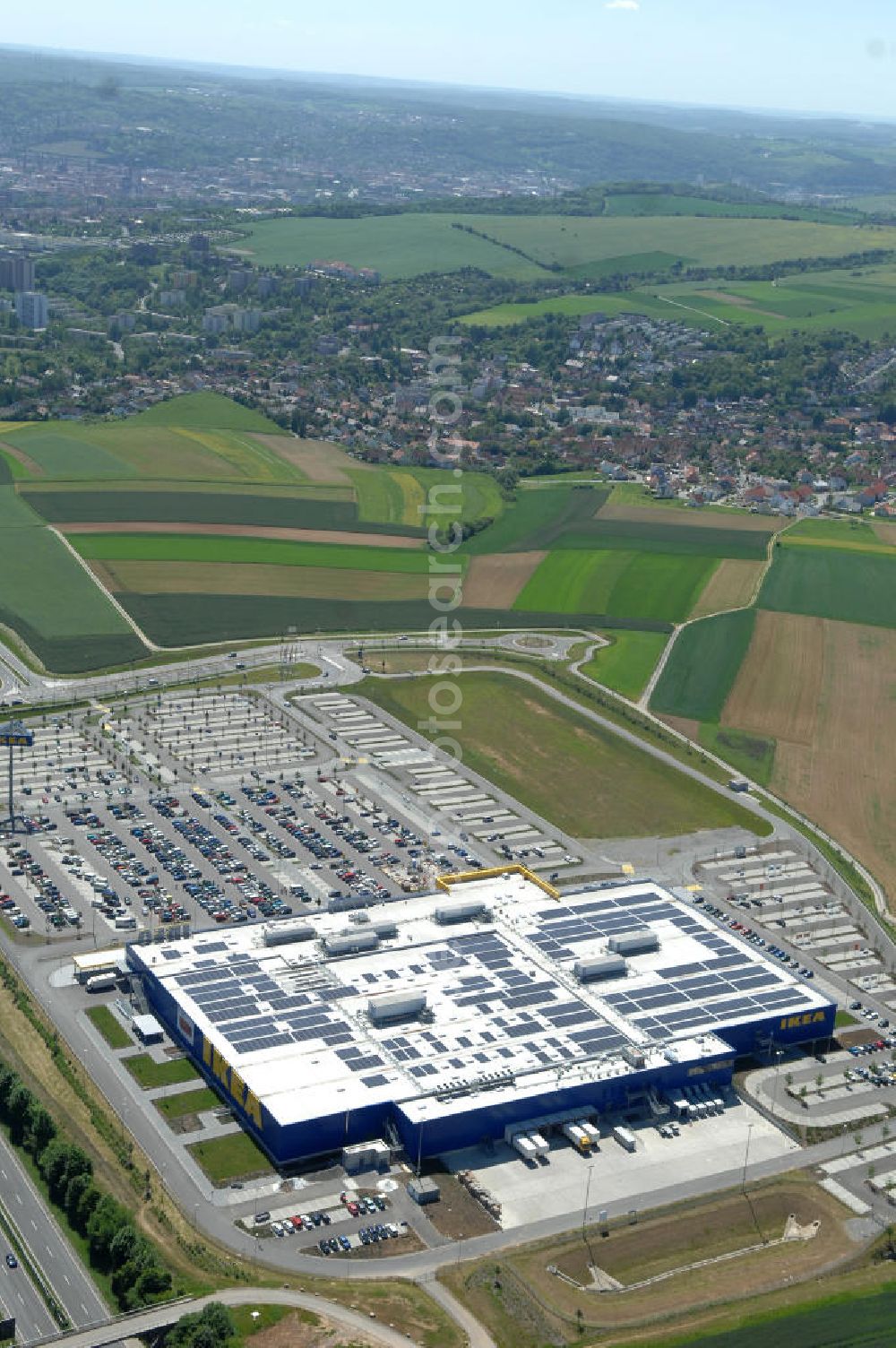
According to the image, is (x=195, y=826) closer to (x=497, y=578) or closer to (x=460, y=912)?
(x=460, y=912)

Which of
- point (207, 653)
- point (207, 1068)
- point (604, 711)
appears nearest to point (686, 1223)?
point (207, 1068)

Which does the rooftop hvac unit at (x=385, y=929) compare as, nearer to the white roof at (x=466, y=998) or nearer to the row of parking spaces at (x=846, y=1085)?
the white roof at (x=466, y=998)

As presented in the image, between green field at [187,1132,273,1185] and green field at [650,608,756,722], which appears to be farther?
green field at [650,608,756,722]

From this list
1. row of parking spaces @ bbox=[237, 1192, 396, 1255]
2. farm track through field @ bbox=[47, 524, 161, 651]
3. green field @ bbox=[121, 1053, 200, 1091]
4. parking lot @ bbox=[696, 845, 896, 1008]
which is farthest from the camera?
farm track through field @ bbox=[47, 524, 161, 651]

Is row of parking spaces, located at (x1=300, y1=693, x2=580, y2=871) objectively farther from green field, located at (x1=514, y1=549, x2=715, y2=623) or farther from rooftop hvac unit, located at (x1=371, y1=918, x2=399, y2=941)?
green field, located at (x1=514, y1=549, x2=715, y2=623)

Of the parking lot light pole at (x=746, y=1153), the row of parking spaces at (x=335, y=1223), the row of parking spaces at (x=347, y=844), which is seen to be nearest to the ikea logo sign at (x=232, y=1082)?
the row of parking spaces at (x=335, y=1223)

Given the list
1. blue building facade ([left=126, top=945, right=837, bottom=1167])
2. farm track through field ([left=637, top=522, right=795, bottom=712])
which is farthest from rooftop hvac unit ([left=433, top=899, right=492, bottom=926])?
farm track through field ([left=637, top=522, right=795, bottom=712])

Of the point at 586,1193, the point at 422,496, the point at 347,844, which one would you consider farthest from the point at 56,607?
the point at 586,1193
